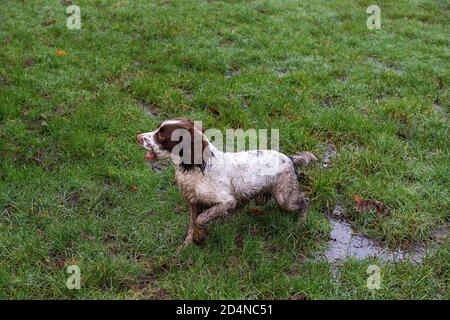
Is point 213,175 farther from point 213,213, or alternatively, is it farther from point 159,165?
point 159,165

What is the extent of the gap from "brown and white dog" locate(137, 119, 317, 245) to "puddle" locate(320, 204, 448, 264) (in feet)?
1.67

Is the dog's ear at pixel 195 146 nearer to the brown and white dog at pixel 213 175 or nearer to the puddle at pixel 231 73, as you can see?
the brown and white dog at pixel 213 175

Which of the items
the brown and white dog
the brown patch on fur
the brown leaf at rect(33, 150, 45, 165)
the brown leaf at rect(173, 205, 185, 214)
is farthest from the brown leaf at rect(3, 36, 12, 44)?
the brown patch on fur

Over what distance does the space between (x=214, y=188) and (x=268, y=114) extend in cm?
298

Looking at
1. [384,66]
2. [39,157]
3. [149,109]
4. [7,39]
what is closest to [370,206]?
[149,109]

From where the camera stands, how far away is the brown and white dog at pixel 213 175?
14.1 ft

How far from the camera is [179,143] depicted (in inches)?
167

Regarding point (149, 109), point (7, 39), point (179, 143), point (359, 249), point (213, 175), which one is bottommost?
point (359, 249)

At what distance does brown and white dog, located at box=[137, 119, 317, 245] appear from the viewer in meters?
4.29

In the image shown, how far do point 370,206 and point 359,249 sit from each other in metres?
0.63

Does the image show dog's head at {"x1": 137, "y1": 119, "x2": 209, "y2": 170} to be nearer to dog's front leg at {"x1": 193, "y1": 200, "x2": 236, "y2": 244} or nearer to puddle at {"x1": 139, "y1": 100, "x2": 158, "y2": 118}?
dog's front leg at {"x1": 193, "y1": 200, "x2": 236, "y2": 244}

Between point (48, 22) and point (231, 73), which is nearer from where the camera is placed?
point (231, 73)

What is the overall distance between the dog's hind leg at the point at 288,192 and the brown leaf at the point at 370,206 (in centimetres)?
79
